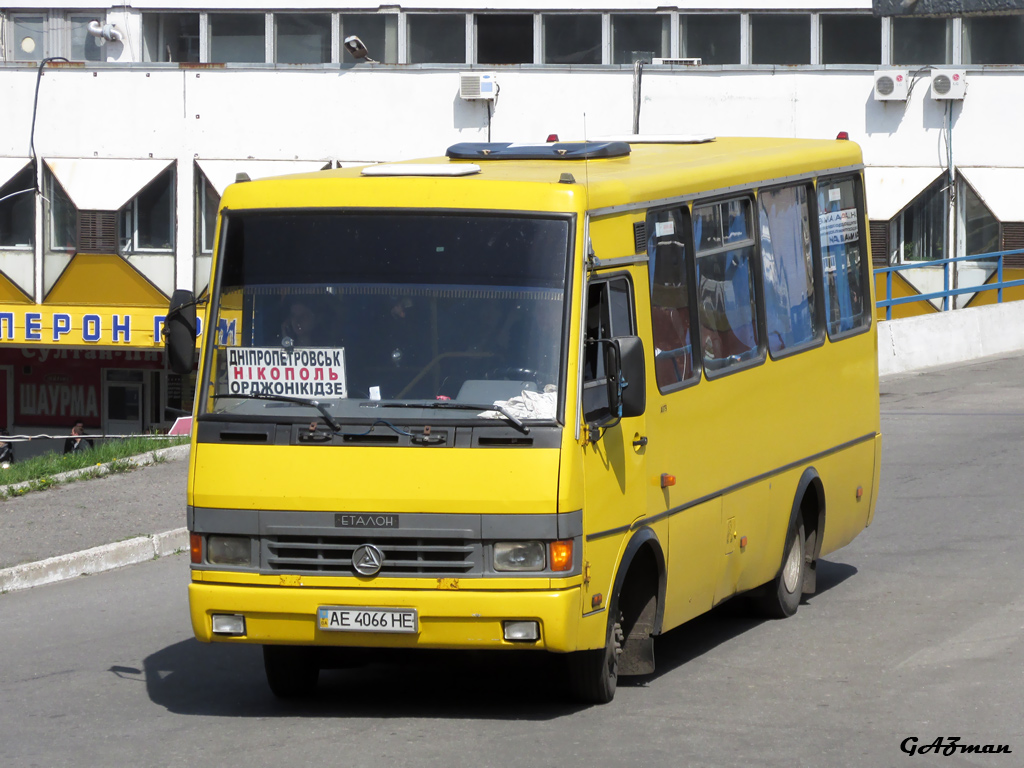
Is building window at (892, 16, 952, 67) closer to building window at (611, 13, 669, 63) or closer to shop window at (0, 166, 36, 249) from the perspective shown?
building window at (611, 13, 669, 63)

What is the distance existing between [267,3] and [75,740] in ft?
88.0

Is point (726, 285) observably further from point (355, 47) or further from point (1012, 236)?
point (1012, 236)

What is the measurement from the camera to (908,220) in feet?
101

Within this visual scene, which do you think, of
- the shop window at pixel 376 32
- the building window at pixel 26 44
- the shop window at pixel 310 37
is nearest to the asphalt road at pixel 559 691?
the shop window at pixel 376 32

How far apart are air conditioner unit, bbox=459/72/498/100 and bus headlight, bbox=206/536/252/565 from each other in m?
23.8

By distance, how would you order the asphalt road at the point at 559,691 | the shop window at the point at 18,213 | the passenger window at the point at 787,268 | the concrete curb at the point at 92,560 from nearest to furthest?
the asphalt road at the point at 559,691
the passenger window at the point at 787,268
the concrete curb at the point at 92,560
the shop window at the point at 18,213

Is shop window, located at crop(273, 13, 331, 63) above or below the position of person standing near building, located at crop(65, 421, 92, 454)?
above

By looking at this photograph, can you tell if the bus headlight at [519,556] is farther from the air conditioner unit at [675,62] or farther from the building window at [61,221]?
the building window at [61,221]

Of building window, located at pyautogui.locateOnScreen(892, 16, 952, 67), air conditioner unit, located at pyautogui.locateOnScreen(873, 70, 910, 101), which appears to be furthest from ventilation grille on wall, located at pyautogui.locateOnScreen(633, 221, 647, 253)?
building window, located at pyautogui.locateOnScreen(892, 16, 952, 67)

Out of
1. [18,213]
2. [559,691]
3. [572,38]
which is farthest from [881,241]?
[559,691]

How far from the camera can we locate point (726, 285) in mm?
8695

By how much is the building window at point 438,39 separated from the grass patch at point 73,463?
16845 millimetres

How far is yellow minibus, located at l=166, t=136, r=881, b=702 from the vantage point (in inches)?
263

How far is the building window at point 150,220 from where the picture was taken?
31719 millimetres
